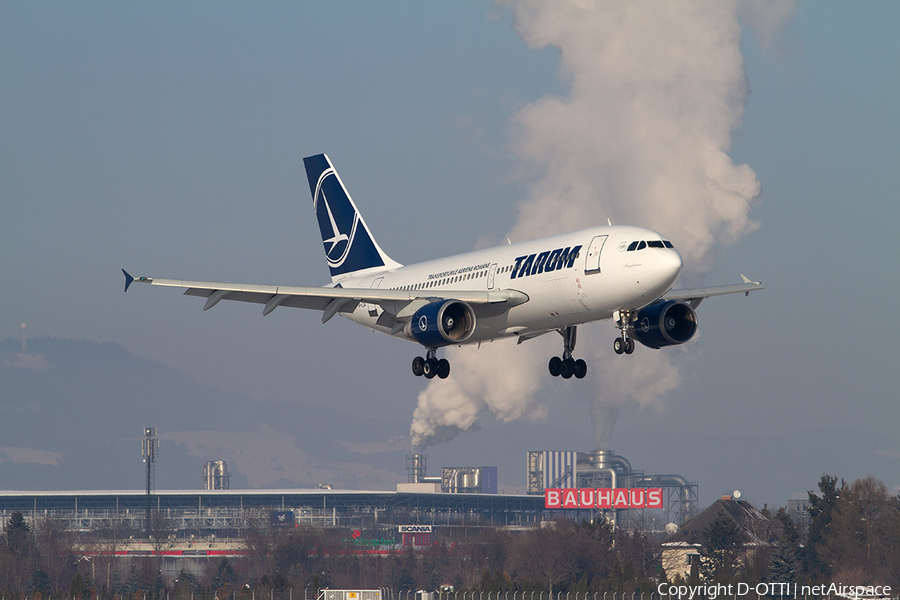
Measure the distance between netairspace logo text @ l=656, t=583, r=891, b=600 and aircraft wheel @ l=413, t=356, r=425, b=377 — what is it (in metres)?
42.8

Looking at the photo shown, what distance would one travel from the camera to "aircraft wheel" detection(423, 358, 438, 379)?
54.8 m

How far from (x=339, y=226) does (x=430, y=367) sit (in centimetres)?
1856

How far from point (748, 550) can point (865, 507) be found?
40.8 ft

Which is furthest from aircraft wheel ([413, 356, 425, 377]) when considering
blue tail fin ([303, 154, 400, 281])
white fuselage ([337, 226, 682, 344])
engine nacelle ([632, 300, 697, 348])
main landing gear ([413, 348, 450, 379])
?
blue tail fin ([303, 154, 400, 281])

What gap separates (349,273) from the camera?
68062 mm

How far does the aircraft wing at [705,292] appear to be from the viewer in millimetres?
53500

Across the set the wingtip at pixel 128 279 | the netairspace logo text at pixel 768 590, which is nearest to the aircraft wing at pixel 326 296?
the wingtip at pixel 128 279

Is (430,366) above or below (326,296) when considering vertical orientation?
below

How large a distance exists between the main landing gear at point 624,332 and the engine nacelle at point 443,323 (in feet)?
20.7

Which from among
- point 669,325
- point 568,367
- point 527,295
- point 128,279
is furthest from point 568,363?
point 128,279

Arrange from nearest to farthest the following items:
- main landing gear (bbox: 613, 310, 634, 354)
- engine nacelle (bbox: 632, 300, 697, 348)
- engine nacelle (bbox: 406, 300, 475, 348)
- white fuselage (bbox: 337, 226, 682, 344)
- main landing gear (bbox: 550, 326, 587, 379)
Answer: white fuselage (bbox: 337, 226, 682, 344) → main landing gear (bbox: 613, 310, 634, 354) → engine nacelle (bbox: 406, 300, 475, 348) → engine nacelle (bbox: 632, 300, 697, 348) → main landing gear (bbox: 550, 326, 587, 379)

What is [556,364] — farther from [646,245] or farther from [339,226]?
[339,226]

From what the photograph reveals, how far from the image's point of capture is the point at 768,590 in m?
97.2

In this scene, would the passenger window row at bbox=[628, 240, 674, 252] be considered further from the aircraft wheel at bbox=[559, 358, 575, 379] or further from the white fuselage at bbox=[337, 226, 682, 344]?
the aircraft wheel at bbox=[559, 358, 575, 379]
